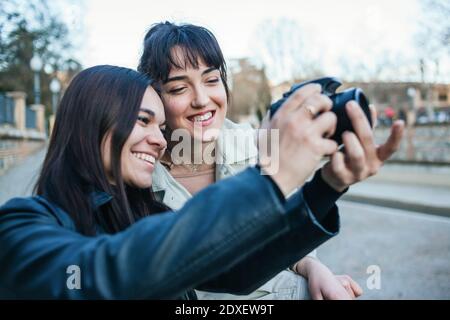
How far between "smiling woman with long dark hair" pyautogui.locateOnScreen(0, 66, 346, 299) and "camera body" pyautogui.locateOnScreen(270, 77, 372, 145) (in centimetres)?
3

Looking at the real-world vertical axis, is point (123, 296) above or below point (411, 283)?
above

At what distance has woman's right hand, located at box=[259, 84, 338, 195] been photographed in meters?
0.78

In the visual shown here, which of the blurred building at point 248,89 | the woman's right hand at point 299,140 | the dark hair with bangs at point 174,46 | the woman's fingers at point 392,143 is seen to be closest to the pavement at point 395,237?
the dark hair with bangs at point 174,46

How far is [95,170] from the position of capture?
4.02 feet

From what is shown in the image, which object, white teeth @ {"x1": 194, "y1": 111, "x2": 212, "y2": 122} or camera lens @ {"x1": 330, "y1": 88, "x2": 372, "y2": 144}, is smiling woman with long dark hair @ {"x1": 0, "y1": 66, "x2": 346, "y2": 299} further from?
white teeth @ {"x1": 194, "y1": 111, "x2": 212, "y2": 122}

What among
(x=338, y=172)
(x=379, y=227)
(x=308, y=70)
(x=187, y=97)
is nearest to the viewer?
(x=338, y=172)

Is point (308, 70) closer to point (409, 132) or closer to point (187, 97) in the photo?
point (409, 132)

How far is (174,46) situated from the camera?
77.9 inches

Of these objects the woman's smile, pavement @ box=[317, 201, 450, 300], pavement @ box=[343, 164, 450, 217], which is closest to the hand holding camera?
the woman's smile

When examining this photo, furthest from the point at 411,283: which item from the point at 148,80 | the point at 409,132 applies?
the point at 409,132

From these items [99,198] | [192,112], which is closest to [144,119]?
[99,198]

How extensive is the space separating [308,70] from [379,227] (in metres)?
32.2

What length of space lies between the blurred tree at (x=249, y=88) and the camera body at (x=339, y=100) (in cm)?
3957

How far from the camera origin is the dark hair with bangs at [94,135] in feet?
3.98
